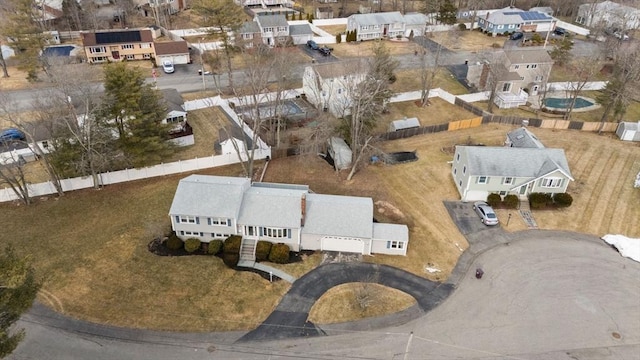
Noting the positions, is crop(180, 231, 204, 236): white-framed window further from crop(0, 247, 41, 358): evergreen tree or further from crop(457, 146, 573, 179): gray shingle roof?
crop(457, 146, 573, 179): gray shingle roof

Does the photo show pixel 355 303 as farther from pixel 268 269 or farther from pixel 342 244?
pixel 268 269

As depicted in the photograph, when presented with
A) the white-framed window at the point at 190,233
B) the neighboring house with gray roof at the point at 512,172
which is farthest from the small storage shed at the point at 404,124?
the white-framed window at the point at 190,233

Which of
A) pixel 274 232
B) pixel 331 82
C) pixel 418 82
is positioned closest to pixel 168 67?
pixel 331 82

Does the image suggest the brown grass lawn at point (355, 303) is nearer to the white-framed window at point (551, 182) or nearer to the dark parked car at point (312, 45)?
the white-framed window at point (551, 182)

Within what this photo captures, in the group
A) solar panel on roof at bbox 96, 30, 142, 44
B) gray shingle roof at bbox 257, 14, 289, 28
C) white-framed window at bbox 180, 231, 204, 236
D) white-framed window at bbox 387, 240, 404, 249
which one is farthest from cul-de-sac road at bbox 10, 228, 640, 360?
gray shingle roof at bbox 257, 14, 289, 28

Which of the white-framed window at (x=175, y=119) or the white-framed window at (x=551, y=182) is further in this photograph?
the white-framed window at (x=175, y=119)

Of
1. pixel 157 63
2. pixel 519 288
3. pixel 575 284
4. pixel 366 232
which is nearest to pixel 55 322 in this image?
pixel 366 232
